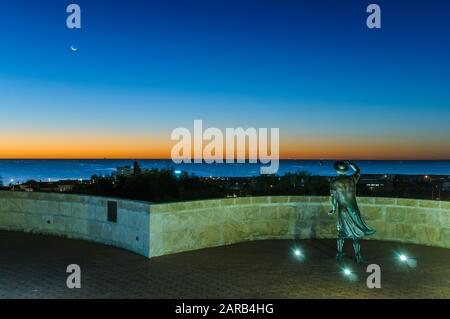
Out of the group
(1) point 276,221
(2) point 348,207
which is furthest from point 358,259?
(1) point 276,221

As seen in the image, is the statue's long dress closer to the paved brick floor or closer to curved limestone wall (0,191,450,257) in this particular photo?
the paved brick floor

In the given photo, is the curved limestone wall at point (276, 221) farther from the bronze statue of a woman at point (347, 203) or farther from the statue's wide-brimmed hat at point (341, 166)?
the statue's wide-brimmed hat at point (341, 166)

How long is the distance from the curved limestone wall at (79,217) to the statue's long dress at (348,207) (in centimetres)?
354

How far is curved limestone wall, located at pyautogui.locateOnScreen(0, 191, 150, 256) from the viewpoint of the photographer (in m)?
9.15

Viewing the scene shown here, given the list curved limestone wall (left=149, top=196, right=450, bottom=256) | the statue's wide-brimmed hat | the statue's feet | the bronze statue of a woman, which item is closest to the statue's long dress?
the bronze statue of a woman

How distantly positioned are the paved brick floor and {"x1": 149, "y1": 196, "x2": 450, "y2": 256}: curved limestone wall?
1.09ft

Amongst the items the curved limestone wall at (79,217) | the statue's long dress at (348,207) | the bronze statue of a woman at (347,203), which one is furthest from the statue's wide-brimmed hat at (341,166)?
the curved limestone wall at (79,217)

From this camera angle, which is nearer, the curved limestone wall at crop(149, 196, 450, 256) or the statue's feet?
the statue's feet

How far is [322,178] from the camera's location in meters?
19.7

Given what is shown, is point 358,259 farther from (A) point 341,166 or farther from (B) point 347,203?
(A) point 341,166
